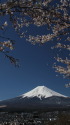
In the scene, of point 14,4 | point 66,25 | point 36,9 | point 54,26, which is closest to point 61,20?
point 66,25

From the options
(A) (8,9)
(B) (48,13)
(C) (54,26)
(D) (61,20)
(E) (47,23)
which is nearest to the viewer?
(A) (8,9)

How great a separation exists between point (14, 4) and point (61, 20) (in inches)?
189

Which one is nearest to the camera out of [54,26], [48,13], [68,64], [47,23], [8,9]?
[8,9]

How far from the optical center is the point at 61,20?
14.9 m

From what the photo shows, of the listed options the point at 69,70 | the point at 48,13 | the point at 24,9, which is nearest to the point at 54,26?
the point at 48,13

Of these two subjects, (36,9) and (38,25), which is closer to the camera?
(36,9)

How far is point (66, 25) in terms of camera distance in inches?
592

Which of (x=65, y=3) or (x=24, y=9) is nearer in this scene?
(x=24, y=9)

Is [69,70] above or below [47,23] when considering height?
below

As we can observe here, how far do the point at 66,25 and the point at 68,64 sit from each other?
884 centimetres

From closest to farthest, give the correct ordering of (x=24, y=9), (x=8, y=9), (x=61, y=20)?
(x=8, y=9) → (x=24, y=9) → (x=61, y=20)

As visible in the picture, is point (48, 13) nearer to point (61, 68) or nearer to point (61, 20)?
point (61, 20)

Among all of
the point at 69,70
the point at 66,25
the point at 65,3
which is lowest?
the point at 69,70

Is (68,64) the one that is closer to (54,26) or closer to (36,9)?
(54,26)
